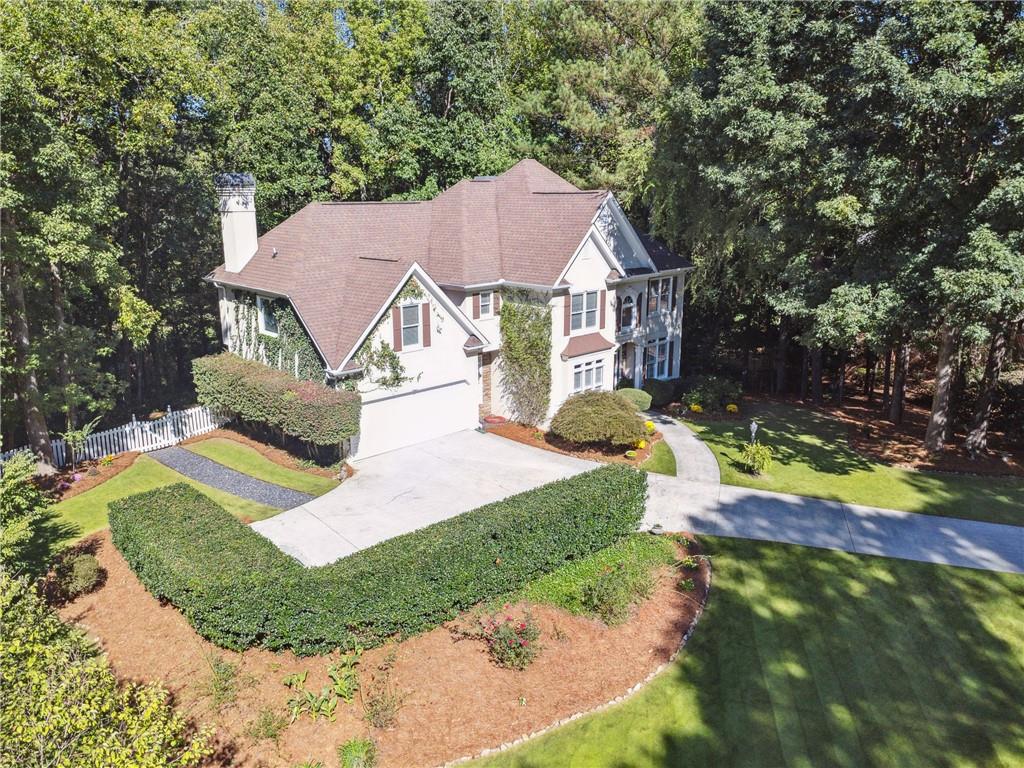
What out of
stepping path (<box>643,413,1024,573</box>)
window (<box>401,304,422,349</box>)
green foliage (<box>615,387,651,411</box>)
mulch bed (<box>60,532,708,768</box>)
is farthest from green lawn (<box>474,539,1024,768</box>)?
window (<box>401,304,422,349</box>)

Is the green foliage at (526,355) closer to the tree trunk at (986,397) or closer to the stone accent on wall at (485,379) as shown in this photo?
the stone accent on wall at (485,379)

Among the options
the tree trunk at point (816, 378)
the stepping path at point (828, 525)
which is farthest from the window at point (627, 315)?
the stepping path at point (828, 525)

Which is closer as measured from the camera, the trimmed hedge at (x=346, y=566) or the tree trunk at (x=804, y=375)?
the trimmed hedge at (x=346, y=566)

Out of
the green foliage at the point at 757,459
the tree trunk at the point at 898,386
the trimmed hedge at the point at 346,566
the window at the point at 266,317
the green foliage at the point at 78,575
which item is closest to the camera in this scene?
the trimmed hedge at the point at 346,566

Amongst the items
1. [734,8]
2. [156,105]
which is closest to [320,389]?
[156,105]

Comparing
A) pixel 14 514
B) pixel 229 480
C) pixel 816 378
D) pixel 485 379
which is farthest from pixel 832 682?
pixel 816 378
